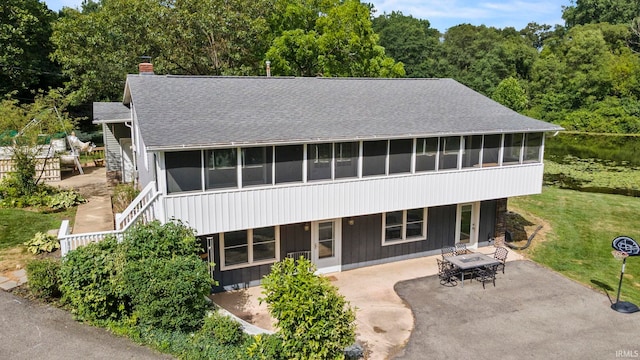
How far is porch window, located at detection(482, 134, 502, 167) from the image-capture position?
1466 cm

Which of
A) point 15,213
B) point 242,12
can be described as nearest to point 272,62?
point 242,12

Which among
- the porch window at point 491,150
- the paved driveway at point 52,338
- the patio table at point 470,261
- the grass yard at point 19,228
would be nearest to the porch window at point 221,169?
the paved driveway at point 52,338

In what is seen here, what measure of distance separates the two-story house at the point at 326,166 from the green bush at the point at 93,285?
1663 millimetres

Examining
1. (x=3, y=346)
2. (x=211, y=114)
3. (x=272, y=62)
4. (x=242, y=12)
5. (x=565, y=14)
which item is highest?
(x=565, y=14)

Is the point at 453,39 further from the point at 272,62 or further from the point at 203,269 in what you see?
the point at 203,269

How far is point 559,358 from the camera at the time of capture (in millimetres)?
9695

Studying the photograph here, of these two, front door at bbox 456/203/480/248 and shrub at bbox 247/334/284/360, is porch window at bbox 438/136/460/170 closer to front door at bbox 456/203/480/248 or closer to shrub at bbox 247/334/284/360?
front door at bbox 456/203/480/248

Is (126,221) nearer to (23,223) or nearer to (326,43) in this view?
(23,223)

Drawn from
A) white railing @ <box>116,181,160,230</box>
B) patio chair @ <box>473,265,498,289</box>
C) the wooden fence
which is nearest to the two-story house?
white railing @ <box>116,181,160,230</box>

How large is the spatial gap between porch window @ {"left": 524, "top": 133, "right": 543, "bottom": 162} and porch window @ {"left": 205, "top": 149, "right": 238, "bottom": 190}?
31.1 ft

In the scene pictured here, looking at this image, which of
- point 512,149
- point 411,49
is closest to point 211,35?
point 512,149

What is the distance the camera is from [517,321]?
1130cm

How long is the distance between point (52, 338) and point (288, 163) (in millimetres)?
6413

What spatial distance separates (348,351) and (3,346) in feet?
21.4
